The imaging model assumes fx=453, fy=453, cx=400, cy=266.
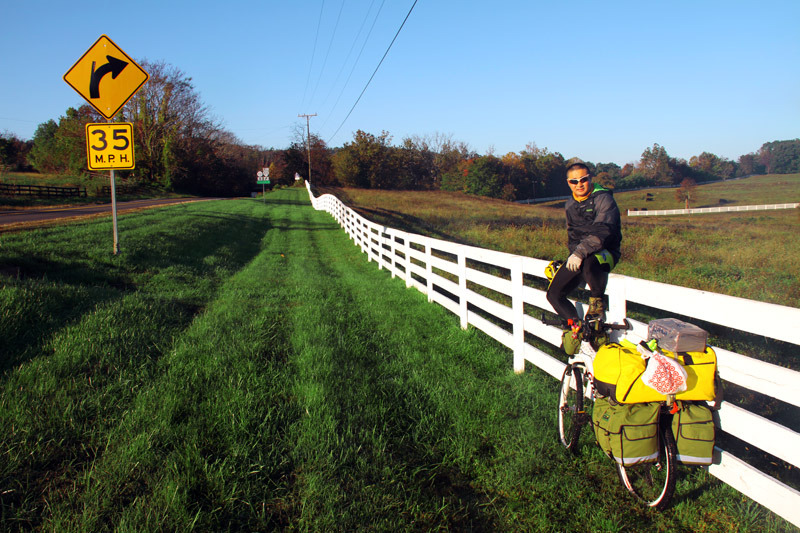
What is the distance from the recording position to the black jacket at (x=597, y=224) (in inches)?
123

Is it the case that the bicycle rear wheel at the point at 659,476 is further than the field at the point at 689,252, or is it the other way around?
the field at the point at 689,252

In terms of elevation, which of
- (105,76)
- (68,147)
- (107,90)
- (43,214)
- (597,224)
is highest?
(68,147)

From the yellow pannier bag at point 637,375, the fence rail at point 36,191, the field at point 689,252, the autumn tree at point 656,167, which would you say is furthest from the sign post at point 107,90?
the autumn tree at point 656,167

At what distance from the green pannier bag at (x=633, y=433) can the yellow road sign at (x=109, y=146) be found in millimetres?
9483

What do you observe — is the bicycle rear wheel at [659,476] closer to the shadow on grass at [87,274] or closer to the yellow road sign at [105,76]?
the shadow on grass at [87,274]

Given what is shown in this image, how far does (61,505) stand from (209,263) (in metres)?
8.77

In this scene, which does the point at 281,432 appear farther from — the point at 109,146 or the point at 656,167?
the point at 656,167

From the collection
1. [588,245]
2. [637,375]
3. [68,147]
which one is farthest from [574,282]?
[68,147]

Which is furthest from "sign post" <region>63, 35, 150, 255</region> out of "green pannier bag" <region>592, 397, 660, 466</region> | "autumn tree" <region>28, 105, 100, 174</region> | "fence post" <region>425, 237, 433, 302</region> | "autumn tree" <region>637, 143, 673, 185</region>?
"autumn tree" <region>637, 143, 673, 185</region>

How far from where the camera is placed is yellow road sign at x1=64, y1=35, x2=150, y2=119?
845 centimetres

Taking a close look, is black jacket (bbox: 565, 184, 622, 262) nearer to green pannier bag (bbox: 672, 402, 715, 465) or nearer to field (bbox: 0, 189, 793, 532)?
green pannier bag (bbox: 672, 402, 715, 465)

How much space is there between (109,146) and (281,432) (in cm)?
841

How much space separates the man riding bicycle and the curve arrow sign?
29.3ft

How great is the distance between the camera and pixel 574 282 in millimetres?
3439
